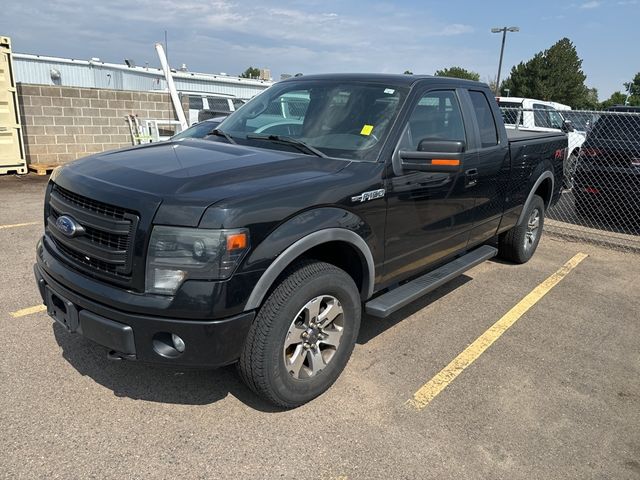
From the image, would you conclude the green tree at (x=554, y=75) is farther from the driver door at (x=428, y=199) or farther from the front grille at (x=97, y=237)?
the front grille at (x=97, y=237)

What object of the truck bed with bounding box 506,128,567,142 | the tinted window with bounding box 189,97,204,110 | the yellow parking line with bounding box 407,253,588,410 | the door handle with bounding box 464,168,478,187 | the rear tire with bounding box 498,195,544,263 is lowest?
the yellow parking line with bounding box 407,253,588,410

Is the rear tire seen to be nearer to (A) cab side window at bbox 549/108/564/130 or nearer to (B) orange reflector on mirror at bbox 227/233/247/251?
(B) orange reflector on mirror at bbox 227/233/247/251

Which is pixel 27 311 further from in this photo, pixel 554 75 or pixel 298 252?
pixel 554 75

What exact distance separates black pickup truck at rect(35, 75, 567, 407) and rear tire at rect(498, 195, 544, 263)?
156cm

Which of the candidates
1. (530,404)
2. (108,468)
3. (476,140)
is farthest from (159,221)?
(476,140)

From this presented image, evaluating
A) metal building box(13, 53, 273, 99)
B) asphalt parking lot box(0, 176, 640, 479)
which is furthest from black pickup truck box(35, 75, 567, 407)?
metal building box(13, 53, 273, 99)

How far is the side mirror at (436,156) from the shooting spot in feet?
10.4

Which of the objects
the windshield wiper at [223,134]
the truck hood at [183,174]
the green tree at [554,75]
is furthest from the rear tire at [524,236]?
the green tree at [554,75]

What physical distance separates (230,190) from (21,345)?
2.13 meters

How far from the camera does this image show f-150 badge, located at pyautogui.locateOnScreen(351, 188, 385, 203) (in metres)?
3.02

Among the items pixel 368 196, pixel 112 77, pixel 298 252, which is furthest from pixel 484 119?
pixel 112 77

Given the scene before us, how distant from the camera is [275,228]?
2590mm

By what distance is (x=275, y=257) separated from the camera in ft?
8.42

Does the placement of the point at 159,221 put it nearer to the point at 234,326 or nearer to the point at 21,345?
the point at 234,326
